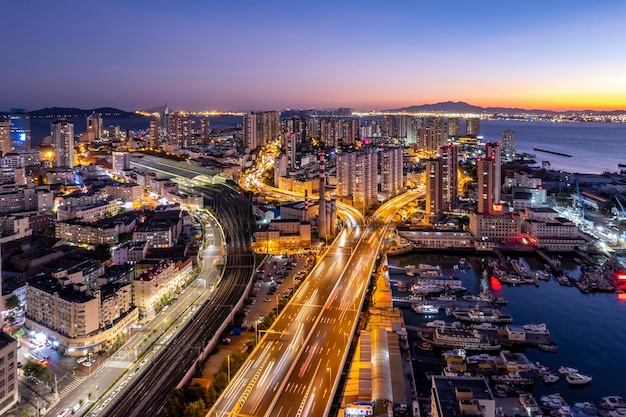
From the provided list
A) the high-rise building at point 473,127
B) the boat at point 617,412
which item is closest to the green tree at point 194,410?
the boat at point 617,412

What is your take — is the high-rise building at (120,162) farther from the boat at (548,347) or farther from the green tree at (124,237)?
the boat at (548,347)

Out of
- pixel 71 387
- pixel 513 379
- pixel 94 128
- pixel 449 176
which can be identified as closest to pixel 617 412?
pixel 513 379

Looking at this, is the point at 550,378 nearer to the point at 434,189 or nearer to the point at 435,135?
the point at 434,189

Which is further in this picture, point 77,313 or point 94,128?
point 94,128

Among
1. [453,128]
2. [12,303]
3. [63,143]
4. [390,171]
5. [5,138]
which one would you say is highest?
[453,128]

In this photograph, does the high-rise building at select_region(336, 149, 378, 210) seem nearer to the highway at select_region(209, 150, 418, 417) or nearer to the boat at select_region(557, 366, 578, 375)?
the highway at select_region(209, 150, 418, 417)

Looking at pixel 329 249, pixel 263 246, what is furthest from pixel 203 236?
pixel 329 249

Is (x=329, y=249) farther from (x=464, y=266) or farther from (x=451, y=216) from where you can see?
(x=451, y=216)
